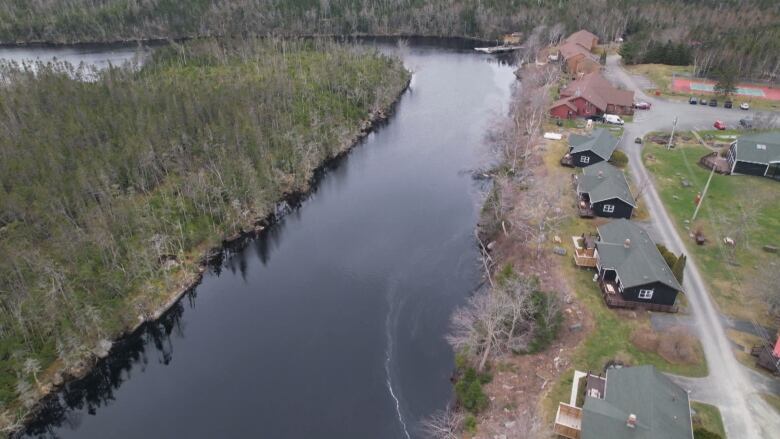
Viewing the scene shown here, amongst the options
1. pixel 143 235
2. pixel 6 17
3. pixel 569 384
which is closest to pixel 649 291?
pixel 569 384

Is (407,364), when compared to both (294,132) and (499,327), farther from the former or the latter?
(294,132)

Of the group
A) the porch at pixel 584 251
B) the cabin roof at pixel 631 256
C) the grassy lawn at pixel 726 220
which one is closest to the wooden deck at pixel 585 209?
the porch at pixel 584 251

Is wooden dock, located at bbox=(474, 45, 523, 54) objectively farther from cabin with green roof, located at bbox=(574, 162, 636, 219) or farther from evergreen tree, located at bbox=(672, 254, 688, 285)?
evergreen tree, located at bbox=(672, 254, 688, 285)

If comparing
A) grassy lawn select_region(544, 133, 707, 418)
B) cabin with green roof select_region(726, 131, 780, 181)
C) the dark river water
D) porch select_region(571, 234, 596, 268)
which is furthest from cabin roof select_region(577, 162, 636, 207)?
cabin with green roof select_region(726, 131, 780, 181)

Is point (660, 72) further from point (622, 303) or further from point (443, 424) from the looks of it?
point (443, 424)

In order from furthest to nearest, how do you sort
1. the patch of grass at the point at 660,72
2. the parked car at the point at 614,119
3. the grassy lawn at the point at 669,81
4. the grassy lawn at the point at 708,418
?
1. the patch of grass at the point at 660,72
2. the grassy lawn at the point at 669,81
3. the parked car at the point at 614,119
4. the grassy lawn at the point at 708,418

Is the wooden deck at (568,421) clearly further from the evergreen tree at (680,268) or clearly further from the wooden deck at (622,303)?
the evergreen tree at (680,268)

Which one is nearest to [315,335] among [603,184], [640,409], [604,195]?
[640,409]
